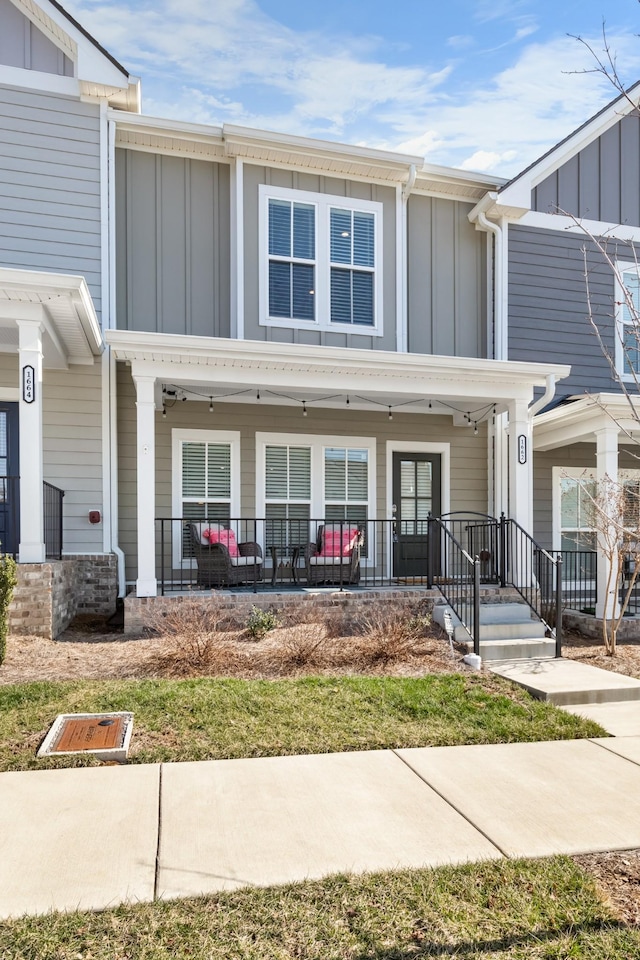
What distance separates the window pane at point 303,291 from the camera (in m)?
10.2

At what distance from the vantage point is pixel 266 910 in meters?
2.60

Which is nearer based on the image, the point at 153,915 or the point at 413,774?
the point at 153,915

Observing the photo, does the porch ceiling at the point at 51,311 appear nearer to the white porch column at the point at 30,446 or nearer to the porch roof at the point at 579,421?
the white porch column at the point at 30,446

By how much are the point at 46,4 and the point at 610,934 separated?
11120 mm

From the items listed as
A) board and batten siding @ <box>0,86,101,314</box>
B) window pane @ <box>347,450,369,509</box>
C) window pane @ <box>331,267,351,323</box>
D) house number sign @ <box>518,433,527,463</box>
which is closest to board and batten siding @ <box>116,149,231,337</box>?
board and batten siding @ <box>0,86,101,314</box>

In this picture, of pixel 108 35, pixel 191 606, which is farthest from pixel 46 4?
pixel 191 606

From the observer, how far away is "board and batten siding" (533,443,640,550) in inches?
448

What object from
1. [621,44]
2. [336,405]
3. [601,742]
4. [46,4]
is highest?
[46,4]

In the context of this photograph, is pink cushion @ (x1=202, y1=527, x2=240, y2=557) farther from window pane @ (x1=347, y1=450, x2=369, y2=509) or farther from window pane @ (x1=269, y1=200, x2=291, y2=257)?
window pane @ (x1=269, y1=200, x2=291, y2=257)

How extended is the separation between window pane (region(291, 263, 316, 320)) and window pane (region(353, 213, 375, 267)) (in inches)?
31.0

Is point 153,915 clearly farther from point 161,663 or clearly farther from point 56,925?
point 161,663

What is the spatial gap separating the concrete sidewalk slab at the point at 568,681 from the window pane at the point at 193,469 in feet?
16.7

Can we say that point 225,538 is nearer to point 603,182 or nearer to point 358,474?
point 358,474

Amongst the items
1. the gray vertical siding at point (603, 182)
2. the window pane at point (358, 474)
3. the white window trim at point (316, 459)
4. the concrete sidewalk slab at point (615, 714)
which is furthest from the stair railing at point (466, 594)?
the gray vertical siding at point (603, 182)
